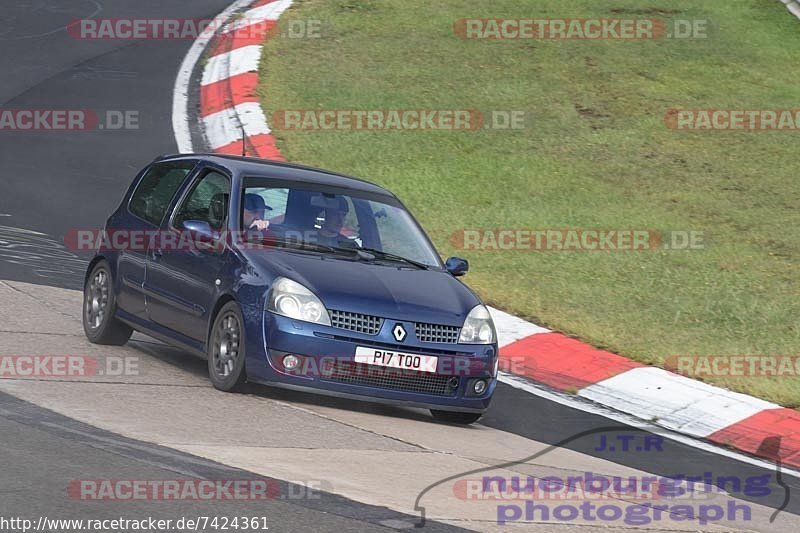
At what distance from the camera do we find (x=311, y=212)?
30.6ft

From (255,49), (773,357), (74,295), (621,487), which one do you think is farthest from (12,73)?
(621,487)

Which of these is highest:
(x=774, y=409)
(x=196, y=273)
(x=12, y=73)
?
(x=12, y=73)

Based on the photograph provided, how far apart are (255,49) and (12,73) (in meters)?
3.39

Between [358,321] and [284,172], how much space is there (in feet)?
5.62

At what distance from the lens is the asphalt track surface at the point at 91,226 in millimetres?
6207

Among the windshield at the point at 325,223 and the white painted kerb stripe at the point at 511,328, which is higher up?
the windshield at the point at 325,223

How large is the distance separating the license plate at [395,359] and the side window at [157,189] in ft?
7.44

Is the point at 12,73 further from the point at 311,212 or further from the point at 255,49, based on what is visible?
the point at 311,212
